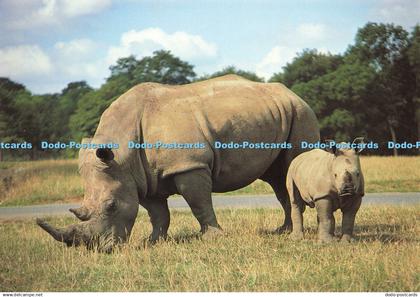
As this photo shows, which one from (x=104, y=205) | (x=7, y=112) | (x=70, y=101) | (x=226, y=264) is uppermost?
(x=70, y=101)

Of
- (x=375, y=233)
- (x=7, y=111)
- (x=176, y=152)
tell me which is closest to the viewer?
(x=176, y=152)

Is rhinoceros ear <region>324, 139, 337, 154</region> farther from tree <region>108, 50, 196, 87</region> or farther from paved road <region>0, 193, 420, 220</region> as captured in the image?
tree <region>108, 50, 196, 87</region>

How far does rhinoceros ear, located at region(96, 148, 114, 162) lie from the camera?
29.4ft

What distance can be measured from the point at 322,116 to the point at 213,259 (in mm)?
36952

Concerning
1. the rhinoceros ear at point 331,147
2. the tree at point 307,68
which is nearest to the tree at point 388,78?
the tree at point 307,68

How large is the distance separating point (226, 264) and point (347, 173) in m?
2.00

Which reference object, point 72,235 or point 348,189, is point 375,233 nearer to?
point 348,189

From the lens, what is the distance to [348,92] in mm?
43594

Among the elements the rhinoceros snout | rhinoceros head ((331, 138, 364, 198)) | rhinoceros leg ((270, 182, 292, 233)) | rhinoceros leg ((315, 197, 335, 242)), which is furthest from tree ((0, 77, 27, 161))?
the rhinoceros snout

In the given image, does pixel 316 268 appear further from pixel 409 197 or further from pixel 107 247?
pixel 409 197

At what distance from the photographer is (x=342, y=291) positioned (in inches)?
265

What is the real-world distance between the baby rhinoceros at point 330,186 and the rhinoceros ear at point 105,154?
9.00 feet

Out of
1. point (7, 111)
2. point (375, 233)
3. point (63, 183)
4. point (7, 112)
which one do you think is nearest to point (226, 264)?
point (375, 233)

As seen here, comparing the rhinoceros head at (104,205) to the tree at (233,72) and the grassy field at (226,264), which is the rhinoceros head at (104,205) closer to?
the grassy field at (226,264)
